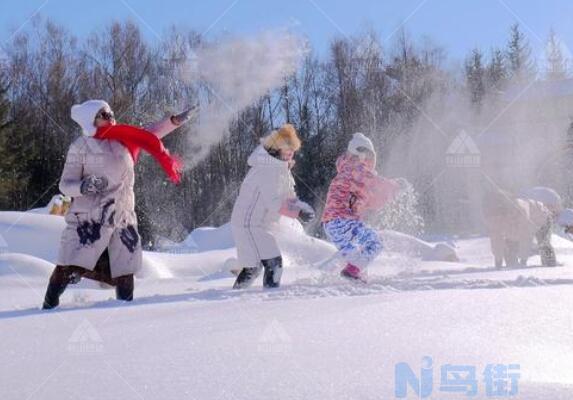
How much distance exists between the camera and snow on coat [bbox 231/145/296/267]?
17.4 ft

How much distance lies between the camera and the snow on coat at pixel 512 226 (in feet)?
24.0

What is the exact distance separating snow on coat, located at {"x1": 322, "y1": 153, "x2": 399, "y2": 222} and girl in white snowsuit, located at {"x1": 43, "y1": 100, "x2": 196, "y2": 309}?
1.47 m

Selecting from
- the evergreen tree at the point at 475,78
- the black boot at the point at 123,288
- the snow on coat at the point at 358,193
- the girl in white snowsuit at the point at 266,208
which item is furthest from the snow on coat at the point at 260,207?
the evergreen tree at the point at 475,78

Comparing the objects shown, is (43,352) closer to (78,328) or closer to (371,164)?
(78,328)

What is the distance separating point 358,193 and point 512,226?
2.38 m

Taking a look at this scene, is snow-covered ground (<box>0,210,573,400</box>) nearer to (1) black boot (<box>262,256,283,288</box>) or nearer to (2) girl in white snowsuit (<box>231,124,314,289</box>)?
(1) black boot (<box>262,256,283,288</box>)

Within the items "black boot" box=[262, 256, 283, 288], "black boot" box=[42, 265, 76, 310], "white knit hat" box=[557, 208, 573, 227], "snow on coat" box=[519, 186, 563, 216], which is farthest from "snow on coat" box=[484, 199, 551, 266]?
"black boot" box=[42, 265, 76, 310]

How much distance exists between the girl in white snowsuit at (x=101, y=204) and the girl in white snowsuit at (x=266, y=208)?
0.93 metres

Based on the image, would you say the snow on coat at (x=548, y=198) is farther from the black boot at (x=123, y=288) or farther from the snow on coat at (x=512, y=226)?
the black boot at (x=123, y=288)

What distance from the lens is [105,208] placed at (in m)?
4.34

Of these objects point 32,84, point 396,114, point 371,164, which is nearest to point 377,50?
point 396,114

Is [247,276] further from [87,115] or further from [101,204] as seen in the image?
[87,115]

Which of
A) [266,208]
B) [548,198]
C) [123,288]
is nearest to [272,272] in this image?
[266,208]

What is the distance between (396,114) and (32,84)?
1379 centimetres
